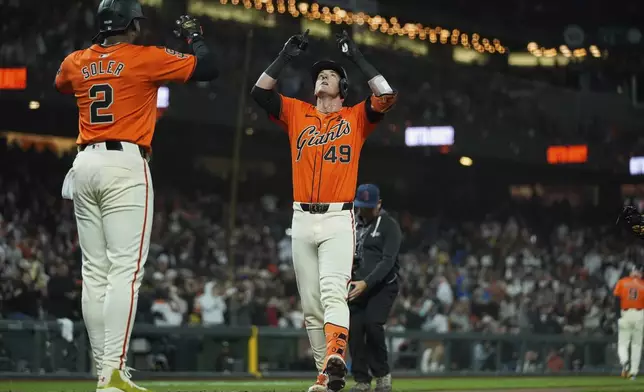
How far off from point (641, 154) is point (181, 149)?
664 inches

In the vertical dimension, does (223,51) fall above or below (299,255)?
above

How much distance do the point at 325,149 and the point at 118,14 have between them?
189cm

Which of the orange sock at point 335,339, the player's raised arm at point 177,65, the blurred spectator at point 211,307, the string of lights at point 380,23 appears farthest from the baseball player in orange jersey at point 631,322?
the string of lights at point 380,23

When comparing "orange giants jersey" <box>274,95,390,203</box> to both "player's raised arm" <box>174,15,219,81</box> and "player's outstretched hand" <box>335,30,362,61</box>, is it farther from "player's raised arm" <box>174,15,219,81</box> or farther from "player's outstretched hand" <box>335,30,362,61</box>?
"player's raised arm" <box>174,15,219,81</box>

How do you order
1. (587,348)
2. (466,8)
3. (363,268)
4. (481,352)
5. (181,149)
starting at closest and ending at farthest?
1. (363,268)
2. (481,352)
3. (587,348)
4. (181,149)
5. (466,8)

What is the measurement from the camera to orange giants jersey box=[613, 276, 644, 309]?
19.8 m

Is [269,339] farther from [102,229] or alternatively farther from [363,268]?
[102,229]

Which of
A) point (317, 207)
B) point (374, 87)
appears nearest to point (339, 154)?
point (317, 207)

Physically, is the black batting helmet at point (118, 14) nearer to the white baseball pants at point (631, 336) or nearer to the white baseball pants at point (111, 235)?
the white baseball pants at point (111, 235)

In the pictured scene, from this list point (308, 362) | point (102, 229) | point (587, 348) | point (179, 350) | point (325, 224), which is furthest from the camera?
point (587, 348)

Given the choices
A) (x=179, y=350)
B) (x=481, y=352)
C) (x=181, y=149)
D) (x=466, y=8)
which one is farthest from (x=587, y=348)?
(x=466, y=8)

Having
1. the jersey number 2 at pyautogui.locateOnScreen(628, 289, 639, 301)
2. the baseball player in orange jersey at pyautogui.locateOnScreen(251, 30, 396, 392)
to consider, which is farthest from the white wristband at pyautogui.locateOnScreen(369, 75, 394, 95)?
the jersey number 2 at pyautogui.locateOnScreen(628, 289, 639, 301)

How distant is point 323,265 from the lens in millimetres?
8133

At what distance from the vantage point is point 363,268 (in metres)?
11.0
